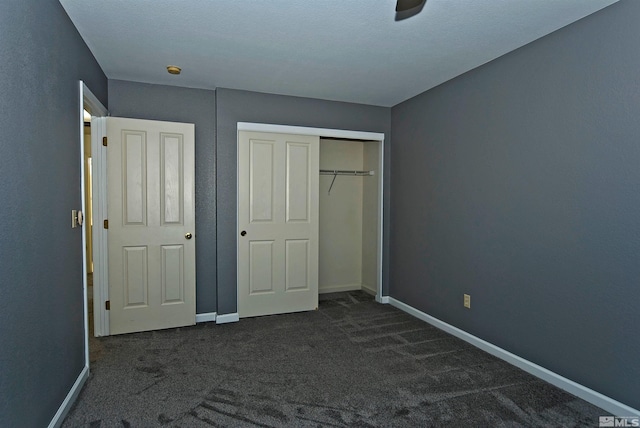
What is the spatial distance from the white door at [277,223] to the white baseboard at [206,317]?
1.00 feet

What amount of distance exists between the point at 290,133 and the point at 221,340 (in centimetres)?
227

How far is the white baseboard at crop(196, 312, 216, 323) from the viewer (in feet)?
12.5

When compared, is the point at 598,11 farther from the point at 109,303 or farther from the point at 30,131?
the point at 109,303

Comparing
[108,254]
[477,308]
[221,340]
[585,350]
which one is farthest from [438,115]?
[108,254]

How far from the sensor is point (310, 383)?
2.54 meters

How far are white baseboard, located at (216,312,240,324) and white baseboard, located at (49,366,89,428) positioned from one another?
1.35 m

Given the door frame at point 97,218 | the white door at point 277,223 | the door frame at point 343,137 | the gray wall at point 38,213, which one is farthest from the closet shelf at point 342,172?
the gray wall at point 38,213

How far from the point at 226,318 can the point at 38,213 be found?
232 cm

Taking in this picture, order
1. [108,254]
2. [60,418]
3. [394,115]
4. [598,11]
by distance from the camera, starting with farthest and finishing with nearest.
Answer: [394,115], [108,254], [598,11], [60,418]

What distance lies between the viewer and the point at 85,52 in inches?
107

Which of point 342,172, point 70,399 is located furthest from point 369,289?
point 70,399

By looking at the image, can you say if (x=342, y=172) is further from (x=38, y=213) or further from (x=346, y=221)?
(x=38, y=213)

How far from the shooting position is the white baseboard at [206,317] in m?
3.81

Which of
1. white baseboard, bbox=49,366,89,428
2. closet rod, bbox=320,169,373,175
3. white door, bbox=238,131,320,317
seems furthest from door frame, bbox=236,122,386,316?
white baseboard, bbox=49,366,89,428
